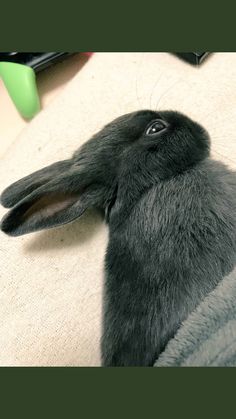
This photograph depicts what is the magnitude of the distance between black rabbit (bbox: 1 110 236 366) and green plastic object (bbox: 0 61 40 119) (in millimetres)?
391

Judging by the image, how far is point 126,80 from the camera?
141 centimetres

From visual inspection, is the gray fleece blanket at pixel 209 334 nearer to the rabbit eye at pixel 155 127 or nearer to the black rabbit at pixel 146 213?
the black rabbit at pixel 146 213

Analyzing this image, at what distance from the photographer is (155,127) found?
113 centimetres

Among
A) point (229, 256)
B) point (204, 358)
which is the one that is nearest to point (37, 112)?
point (229, 256)

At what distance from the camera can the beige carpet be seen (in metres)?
1.10

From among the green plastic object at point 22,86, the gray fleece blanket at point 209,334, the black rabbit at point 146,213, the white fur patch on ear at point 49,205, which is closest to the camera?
the gray fleece blanket at point 209,334

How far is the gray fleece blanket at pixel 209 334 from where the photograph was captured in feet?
2.63

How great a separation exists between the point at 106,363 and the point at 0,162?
0.70 m

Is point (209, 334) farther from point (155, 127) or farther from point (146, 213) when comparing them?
point (155, 127)

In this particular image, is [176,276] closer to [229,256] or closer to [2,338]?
[229,256]

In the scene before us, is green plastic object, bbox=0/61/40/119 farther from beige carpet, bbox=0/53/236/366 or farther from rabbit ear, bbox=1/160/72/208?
rabbit ear, bbox=1/160/72/208

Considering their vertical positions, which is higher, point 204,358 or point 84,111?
point 84,111

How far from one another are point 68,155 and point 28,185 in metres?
0.27

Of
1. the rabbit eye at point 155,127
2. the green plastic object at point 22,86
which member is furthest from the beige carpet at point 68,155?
the rabbit eye at point 155,127
